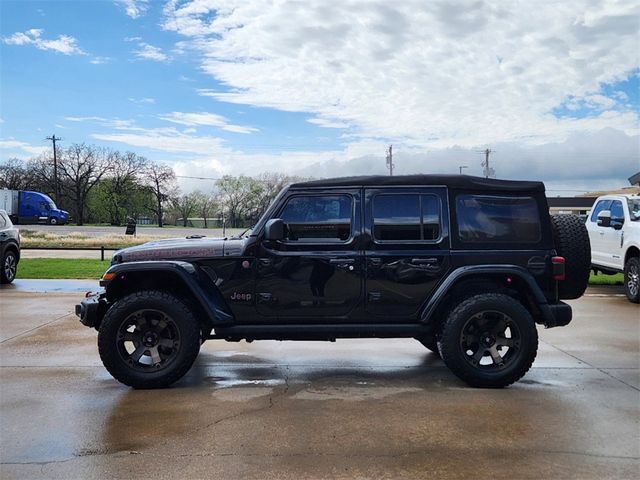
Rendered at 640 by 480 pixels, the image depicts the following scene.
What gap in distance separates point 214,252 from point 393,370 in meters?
2.22

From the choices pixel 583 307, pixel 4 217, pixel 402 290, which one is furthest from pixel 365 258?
pixel 4 217

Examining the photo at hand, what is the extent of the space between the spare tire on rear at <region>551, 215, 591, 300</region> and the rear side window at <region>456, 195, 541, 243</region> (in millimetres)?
284

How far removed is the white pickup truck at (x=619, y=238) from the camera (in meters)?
10.1

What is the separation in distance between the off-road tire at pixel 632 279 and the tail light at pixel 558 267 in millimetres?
5810

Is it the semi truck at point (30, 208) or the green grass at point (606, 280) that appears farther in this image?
the semi truck at point (30, 208)

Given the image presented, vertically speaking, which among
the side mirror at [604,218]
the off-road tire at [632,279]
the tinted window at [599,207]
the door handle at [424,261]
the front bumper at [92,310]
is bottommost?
the off-road tire at [632,279]

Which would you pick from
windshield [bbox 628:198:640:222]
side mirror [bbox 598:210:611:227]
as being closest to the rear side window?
side mirror [bbox 598:210:611:227]

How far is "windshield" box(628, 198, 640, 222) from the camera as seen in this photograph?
10584 millimetres

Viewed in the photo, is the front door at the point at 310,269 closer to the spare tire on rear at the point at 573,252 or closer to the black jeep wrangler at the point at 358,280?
the black jeep wrangler at the point at 358,280

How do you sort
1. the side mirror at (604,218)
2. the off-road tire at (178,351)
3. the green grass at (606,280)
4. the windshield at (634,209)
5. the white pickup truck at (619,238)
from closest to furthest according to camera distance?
the off-road tire at (178,351) → the white pickup truck at (619,238) → the windshield at (634,209) → the side mirror at (604,218) → the green grass at (606,280)

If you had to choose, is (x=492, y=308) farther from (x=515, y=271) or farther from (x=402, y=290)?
(x=402, y=290)

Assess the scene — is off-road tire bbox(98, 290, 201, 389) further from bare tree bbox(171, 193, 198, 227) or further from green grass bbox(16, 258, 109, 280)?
bare tree bbox(171, 193, 198, 227)

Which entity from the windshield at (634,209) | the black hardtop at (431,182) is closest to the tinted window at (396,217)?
the black hardtop at (431,182)

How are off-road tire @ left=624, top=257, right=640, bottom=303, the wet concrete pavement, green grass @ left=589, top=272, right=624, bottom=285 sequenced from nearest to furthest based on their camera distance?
the wet concrete pavement
off-road tire @ left=624, top=257, right=640, bottom=303
green grass @ left=589, top=272, right=624, bottom=285
